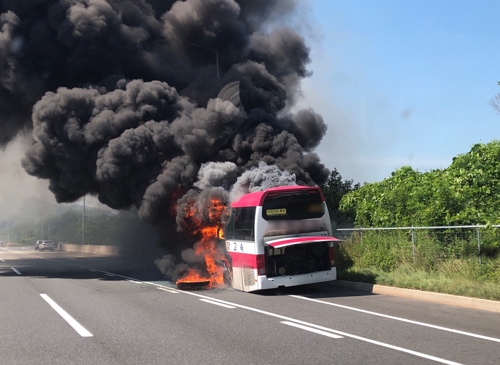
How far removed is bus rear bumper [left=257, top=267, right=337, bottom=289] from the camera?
13156mm

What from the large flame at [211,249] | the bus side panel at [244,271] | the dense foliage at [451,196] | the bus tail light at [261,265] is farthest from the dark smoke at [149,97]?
the bus tail light at [261,265]

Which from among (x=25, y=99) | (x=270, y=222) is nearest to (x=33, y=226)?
(x=25, y=99)

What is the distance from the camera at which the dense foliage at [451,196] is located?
15023mm

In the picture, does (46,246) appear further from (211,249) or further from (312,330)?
(312,330)

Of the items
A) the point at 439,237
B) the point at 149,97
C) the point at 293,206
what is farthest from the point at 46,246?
the point at 439,237

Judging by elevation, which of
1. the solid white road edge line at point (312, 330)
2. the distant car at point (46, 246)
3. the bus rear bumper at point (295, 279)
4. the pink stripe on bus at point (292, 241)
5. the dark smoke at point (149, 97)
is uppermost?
the dark smoke at point (149, 97)

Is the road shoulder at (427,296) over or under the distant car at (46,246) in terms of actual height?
under

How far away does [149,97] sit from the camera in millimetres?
22516

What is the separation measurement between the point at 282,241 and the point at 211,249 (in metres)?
4.20

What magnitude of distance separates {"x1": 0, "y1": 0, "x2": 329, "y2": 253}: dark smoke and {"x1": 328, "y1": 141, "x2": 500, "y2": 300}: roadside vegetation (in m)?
2.93

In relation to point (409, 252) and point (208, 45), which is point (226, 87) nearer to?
point (208, 45)

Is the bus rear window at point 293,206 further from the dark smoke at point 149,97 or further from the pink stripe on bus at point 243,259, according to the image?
the dark smoke at point 149,97

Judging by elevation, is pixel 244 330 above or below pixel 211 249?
below

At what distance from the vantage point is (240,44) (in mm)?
Answer: 27312
